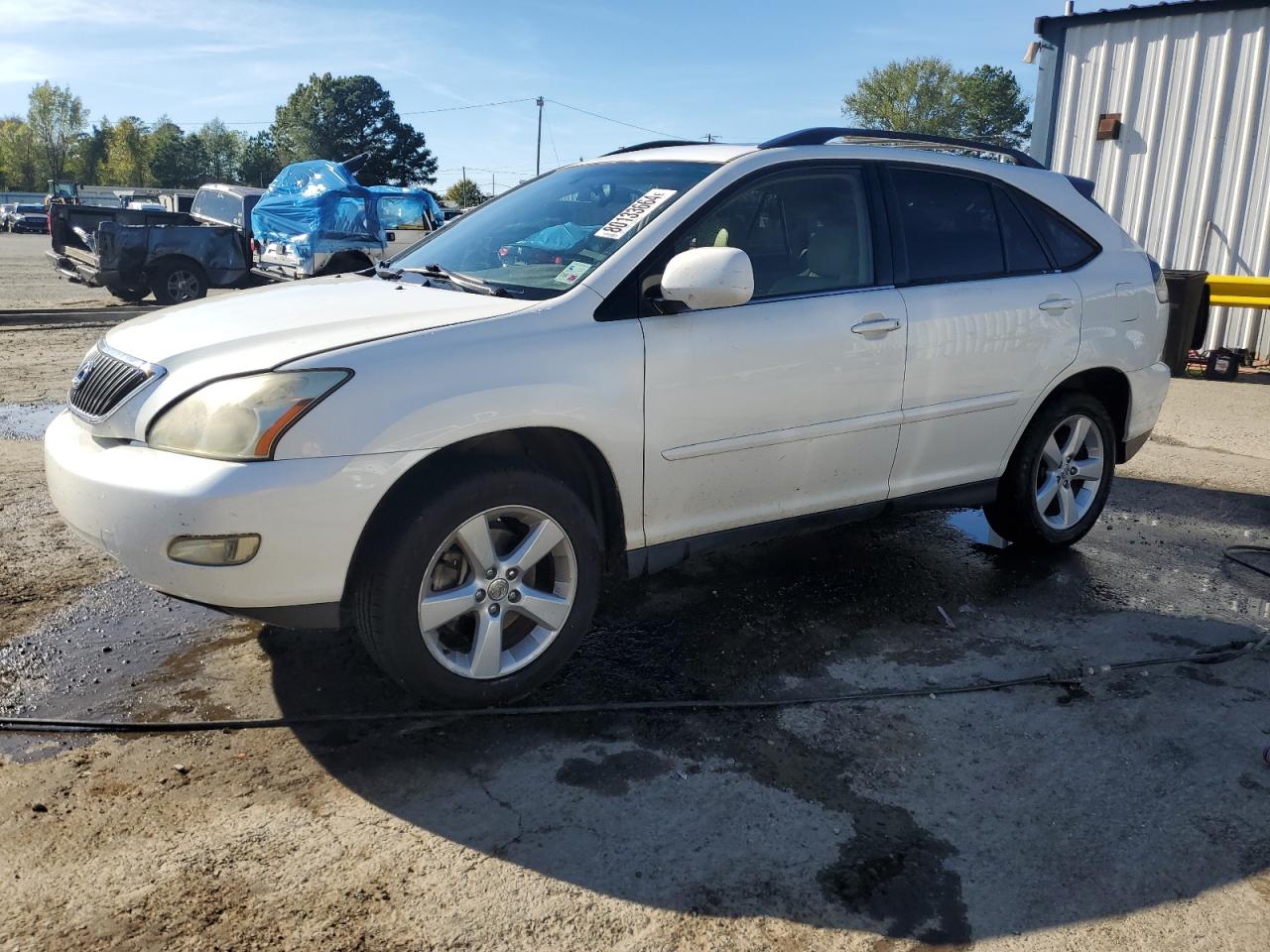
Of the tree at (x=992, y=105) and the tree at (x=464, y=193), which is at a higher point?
the tree at (x=992, y=105)

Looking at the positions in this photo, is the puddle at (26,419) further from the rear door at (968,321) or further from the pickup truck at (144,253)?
the pickup truck at (144,253)

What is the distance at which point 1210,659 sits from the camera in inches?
156

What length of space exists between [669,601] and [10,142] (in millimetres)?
114287

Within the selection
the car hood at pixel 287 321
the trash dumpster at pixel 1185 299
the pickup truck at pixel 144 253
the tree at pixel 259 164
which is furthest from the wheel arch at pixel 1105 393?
the tree at pixel 259 164

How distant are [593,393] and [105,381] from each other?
1.54 meters

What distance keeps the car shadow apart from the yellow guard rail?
774 centimetres

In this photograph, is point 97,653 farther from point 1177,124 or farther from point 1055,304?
point 1177,124

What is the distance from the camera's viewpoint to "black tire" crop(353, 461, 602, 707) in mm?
3039

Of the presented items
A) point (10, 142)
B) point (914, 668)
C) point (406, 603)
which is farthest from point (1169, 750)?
point (10, 142)

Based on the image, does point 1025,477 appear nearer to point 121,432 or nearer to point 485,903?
point 485,903

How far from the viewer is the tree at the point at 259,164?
96000mm

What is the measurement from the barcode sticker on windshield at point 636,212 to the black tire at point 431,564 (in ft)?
3.21

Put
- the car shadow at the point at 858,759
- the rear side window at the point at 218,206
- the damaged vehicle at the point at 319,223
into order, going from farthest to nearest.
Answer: the rear side window at the point at 218,206
the damaged vehicle at the point at 319,223
the car shadow at the point at 858,759

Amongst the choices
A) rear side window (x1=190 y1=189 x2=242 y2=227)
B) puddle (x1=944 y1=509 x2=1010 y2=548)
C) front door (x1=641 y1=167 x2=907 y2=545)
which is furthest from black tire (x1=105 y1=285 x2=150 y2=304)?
front door (x1=641 y1=167 x2=907 y2=545)
